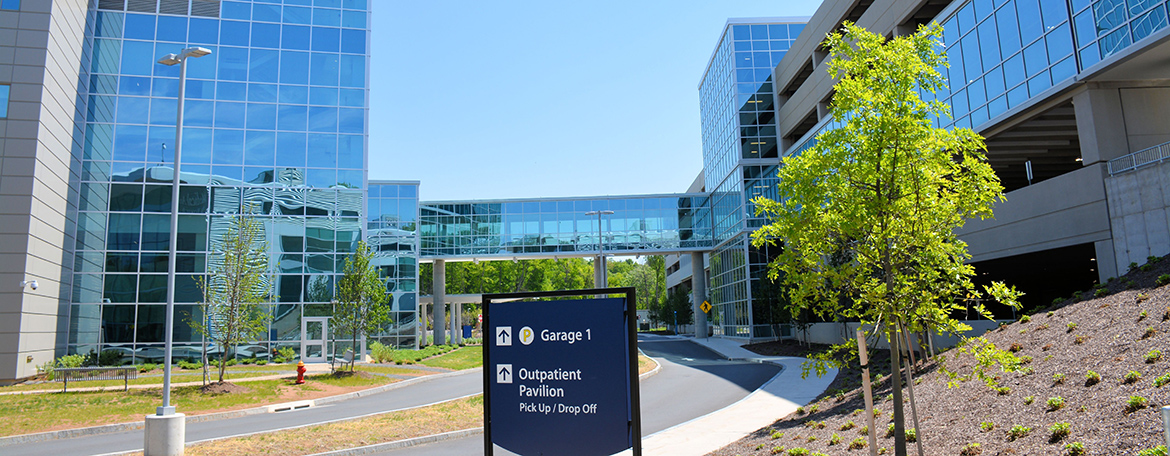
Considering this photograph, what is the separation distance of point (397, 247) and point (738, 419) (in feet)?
115

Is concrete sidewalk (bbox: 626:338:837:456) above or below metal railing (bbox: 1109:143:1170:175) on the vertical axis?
below

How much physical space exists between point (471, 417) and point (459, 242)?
3548 cm

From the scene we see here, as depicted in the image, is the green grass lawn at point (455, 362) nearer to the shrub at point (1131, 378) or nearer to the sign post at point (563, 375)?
the sign post at point (563, 375)

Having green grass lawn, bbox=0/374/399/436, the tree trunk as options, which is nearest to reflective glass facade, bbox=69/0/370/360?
green grass lawn, bbox=0/374/399/436

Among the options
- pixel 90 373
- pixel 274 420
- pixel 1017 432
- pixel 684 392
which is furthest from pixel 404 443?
pixel 90 373

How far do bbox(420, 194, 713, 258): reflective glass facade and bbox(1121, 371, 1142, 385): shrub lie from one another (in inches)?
1614

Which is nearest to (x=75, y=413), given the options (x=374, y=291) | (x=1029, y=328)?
(x=374, y=291)

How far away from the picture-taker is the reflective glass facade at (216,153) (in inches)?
1224

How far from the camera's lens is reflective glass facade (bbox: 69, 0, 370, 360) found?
102ft

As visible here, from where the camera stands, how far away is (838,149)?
779 centimetres

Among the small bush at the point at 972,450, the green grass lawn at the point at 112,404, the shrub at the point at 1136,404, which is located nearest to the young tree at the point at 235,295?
the green grass lawn at the point at 112,404

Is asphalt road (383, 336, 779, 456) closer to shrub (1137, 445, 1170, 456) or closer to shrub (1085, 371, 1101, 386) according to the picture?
shrub (1085, 371, 1101, 386)

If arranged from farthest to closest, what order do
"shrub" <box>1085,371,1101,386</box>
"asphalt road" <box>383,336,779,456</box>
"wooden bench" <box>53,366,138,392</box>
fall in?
"wooden bench" <box>53,366,138,392</box> < "asphalt road" <box>383,336,779,456</box> < "shrub" <box>1085,371,1101,386</box>

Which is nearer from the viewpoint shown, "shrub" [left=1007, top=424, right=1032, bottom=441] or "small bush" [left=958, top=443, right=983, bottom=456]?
"small bush" [left=958, top=443, right=983, bottom=456]
